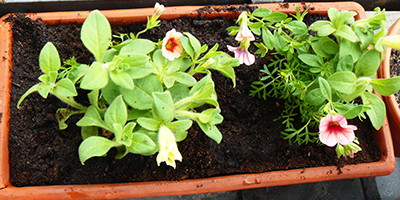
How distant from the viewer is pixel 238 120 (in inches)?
53.8

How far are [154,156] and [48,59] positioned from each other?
0.58m

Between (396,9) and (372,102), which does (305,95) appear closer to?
(372,102)

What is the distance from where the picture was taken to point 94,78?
85 centimetres

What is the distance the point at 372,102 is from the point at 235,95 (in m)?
0.56

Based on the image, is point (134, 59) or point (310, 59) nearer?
point (134, 59)

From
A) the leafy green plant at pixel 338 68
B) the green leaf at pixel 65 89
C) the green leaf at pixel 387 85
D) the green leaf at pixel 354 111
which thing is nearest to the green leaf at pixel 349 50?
the leafy green plant at pixel 338 68

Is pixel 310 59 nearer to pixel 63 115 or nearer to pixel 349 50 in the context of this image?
pixel 349 50

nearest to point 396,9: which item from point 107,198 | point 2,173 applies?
point 107,198

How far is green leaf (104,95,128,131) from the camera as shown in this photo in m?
0.90

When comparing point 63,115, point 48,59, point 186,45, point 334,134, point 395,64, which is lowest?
point 395,64

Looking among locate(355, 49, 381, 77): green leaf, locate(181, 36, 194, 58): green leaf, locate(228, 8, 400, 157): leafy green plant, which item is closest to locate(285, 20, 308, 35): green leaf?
locate(228, 8, 400, 157): leafy green plant

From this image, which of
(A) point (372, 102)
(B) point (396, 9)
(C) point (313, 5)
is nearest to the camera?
(A) point (372, 102)

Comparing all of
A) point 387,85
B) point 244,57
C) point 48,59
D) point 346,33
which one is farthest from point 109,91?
point 387,85

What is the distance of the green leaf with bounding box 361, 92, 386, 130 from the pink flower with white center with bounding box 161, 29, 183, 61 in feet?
2.40
